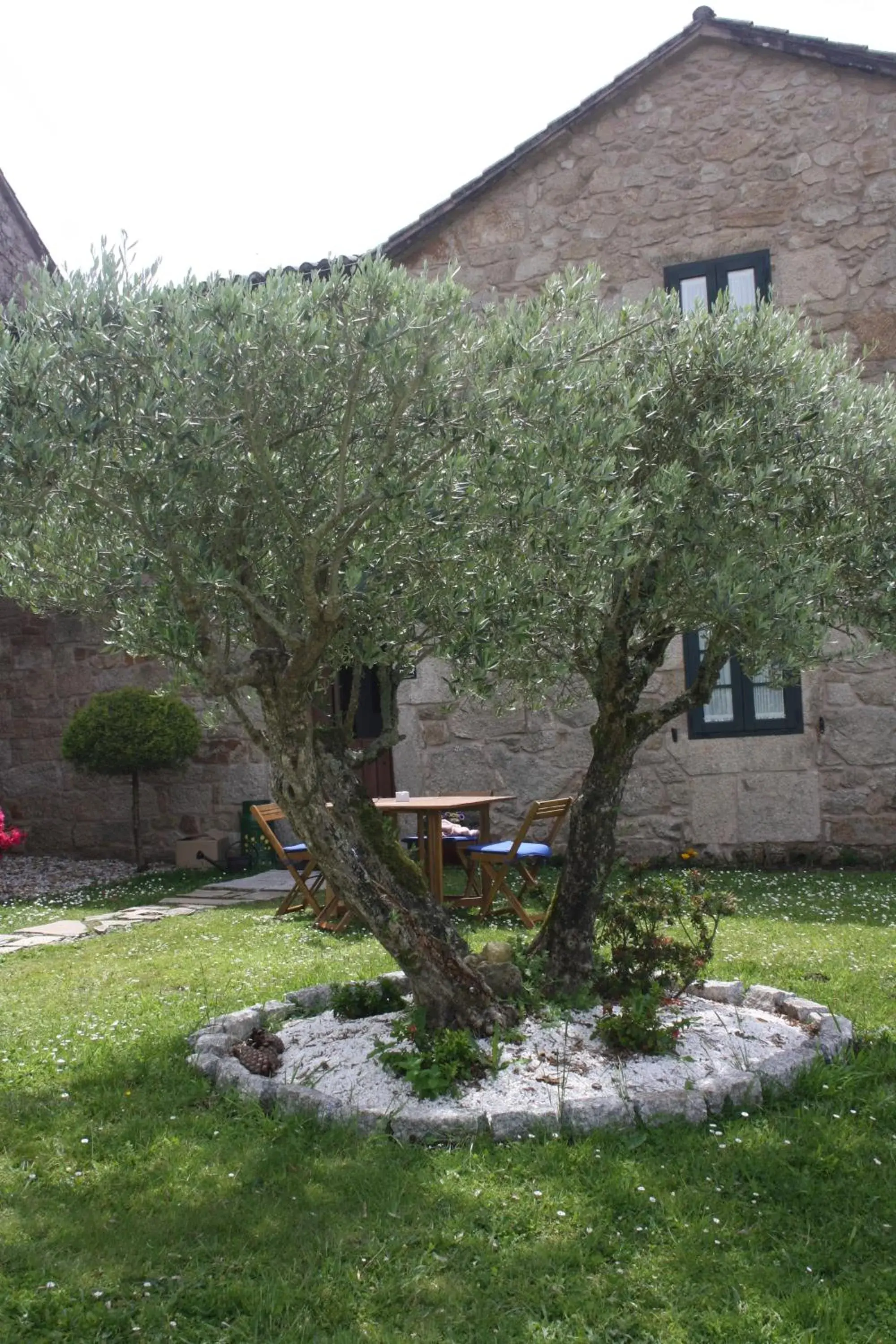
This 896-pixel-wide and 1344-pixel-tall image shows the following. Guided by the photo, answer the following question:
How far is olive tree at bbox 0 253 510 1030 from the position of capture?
332 centimetres

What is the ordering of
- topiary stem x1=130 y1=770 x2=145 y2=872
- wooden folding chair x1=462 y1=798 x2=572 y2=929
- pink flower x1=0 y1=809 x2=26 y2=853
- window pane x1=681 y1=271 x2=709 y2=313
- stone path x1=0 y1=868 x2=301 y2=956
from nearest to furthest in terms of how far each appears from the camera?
wooden folding chair x1=462 y1=798 x2=572 y2=929 → stone path x1=0 y1=868 x2=301 y2=956 → pink flower x1=0 y1=809 x2=26 y2=853 → window pane x1=681 y1=271 x2=709 y2=313 → topiary stem x1=130 y1=770 x2=145 y2=872

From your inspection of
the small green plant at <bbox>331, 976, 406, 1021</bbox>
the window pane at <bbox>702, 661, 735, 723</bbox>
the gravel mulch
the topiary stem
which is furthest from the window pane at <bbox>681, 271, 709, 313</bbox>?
the gravel mulch

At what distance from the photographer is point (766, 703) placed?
9.39 m

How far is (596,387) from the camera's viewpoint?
4.21 metres

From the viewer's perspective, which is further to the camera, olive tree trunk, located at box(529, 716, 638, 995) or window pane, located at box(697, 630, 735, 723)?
window pane, located at box(697, 630, 735, 723)

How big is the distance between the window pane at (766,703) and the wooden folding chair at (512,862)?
97.0 inches

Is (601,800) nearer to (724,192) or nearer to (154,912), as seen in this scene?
(154,912)

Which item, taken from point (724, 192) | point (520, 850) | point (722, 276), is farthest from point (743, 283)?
point (520, 850)

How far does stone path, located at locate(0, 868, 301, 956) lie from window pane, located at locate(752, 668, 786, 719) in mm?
4125

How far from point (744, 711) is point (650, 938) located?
518cm

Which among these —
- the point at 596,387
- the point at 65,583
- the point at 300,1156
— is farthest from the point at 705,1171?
the point at 65,583

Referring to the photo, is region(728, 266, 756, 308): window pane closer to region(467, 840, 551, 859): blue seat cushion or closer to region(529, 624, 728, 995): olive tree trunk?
region(467, 840, 551, 859): blue seat cushion

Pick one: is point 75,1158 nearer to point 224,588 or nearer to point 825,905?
point 224,588

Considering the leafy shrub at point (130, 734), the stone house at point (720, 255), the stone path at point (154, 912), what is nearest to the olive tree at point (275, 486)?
the stone path at point (154, 912)
